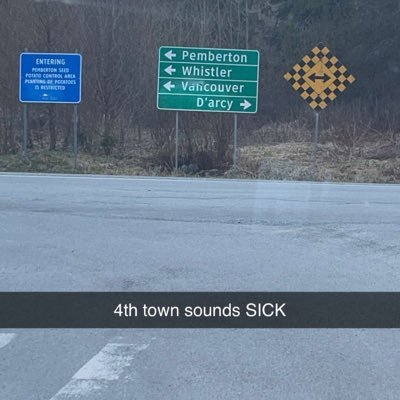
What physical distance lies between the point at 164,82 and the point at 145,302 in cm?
1298

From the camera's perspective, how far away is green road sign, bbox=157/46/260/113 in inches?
738

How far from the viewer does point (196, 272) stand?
761cm

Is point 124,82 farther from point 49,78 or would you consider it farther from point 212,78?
point 212,78

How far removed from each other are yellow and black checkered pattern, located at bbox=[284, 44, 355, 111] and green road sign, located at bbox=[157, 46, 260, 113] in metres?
1.08

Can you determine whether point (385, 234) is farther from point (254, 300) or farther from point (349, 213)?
point (254, 300)

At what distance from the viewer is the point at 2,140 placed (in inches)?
901

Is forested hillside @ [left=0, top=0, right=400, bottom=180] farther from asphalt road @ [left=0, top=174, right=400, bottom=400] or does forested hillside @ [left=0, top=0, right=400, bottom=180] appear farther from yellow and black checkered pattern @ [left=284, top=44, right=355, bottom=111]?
asphalt road @ [left=0, top=174, right=400, bottom=400]
